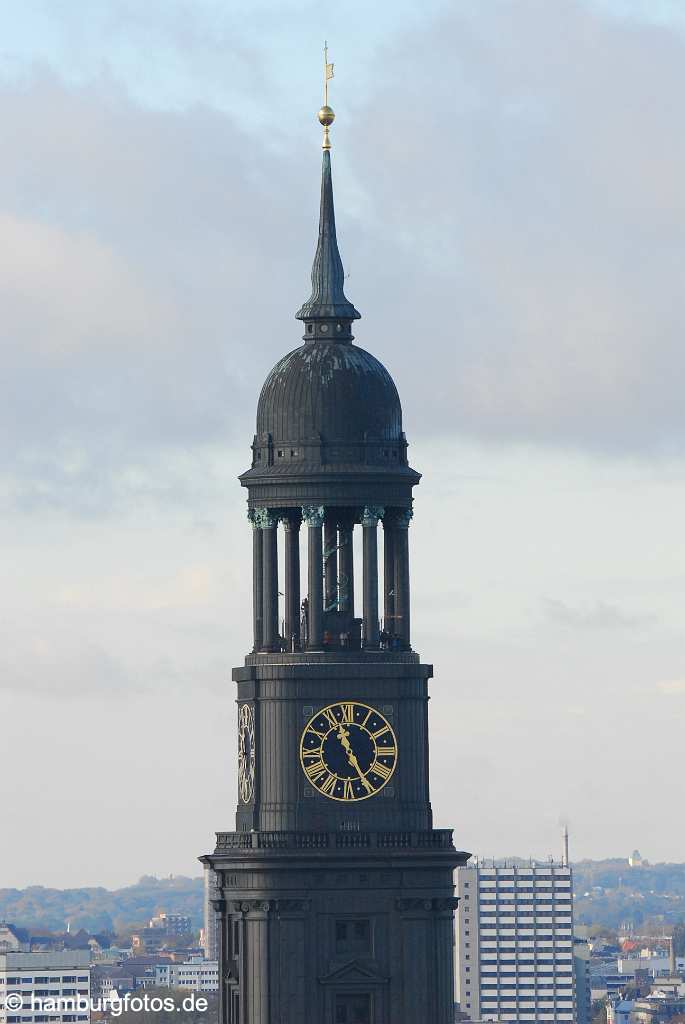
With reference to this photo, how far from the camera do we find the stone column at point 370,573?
105000 millimetres

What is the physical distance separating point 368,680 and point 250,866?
5.13 meters

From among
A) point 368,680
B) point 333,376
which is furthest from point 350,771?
point 333,376

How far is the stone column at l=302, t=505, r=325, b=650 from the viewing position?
104688 mm

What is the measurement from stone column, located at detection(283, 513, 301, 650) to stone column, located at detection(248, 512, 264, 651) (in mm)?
639

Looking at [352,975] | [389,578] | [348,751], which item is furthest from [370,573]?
[352,975]

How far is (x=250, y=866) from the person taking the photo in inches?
4117

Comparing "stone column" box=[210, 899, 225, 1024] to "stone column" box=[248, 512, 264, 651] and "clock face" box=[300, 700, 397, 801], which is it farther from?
"stone column" box=[248, 512, 264, 651]

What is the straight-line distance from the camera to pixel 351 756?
10506cm

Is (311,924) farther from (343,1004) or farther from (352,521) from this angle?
(352,521)

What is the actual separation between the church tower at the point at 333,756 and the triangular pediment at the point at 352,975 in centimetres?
3

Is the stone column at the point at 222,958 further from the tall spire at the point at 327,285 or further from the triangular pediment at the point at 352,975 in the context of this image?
the tall spire at the point at 327,285

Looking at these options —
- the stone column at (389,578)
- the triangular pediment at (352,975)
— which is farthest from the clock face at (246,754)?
the triangular pediment at (352,975)

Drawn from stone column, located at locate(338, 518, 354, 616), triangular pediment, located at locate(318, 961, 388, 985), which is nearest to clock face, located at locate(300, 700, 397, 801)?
stone column, located at locate(338, 518, 354, 616)

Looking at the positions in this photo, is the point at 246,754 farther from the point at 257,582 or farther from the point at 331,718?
the point at 257,582
